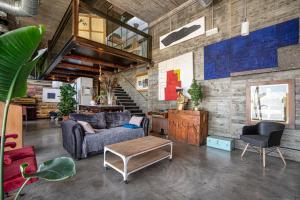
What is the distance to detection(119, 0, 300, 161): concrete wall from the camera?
3.07 m

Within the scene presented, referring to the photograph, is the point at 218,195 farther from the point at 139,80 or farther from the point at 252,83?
the point at 139,80

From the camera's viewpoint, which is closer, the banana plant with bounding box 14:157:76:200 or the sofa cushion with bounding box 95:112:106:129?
the banana plant with bounding box 14:157:76:200

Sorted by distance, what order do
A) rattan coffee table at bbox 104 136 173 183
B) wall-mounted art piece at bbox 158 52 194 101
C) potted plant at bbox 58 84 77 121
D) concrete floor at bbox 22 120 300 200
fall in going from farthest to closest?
potted plant at bbox 58 84 77 121 < wall-mounted art piece at bbox 158 52 194 101 < rattan coffee table at bbox 104 136 173 183 < concrete floor at bbox 22 120 300 200

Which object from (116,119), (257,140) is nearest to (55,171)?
(257,140)

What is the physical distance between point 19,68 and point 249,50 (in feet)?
14.2

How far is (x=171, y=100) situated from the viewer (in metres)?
5.51

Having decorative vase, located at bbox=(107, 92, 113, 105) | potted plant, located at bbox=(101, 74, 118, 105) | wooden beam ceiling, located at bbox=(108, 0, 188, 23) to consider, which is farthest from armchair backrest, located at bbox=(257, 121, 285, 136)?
decorative vase, located at bbox=(107, 92, 113, 105)

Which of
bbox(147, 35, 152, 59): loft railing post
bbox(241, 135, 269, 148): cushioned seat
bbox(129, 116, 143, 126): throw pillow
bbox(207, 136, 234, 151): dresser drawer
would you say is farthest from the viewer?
bbox(147, 35, 152, 59): loft railing post

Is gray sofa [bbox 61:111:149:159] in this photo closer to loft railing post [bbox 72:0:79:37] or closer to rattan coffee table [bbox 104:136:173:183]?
rattan coffee table [bbox 104:136:173:183]

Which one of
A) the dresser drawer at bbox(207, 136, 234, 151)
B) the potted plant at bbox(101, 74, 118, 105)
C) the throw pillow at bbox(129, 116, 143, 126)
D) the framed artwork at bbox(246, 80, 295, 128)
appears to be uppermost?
the potted plant at bbox(101, 74, 118, 105)

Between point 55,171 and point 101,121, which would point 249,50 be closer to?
point 101,121

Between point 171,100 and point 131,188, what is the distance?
150 inches

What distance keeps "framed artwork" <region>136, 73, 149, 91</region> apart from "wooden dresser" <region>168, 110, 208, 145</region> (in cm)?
270

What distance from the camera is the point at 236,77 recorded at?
152 inches
